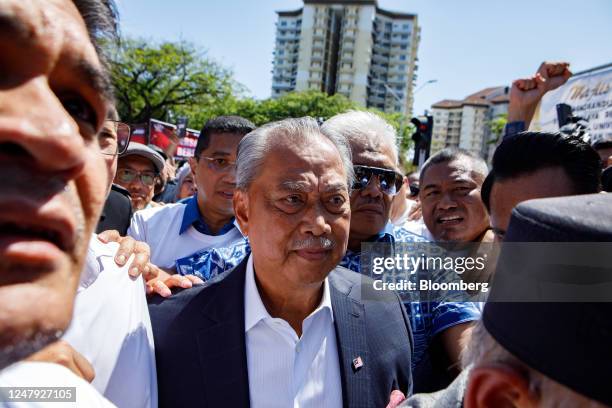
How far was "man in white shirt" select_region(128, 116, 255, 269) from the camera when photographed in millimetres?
3381

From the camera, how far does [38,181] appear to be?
2.21 ft

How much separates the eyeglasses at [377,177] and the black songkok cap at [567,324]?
1.95 m

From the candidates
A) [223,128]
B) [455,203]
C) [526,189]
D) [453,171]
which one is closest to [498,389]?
[526,189]

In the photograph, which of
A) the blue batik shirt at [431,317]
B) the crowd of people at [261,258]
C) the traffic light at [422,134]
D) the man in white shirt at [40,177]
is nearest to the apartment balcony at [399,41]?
the traffic light at [422,134]

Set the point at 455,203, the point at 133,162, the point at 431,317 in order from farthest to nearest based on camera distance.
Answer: the point at 133,162, the point at 455,203, the point at 431,317

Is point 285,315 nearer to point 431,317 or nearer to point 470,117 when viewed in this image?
point 431,317

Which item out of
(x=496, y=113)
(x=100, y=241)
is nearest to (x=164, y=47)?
(x=100, y=241)

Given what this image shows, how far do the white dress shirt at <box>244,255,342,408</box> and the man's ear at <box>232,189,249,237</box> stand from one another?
0.29 m

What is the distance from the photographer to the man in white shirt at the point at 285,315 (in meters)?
1.84

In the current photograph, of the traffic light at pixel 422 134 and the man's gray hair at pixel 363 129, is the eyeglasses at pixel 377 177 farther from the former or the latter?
the traffic light at pixel 422 134

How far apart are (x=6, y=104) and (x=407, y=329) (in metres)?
2.02

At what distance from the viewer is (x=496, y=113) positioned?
105m

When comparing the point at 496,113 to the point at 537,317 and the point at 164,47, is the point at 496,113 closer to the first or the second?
the point at 164,47

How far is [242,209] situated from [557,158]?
157 centimetres
